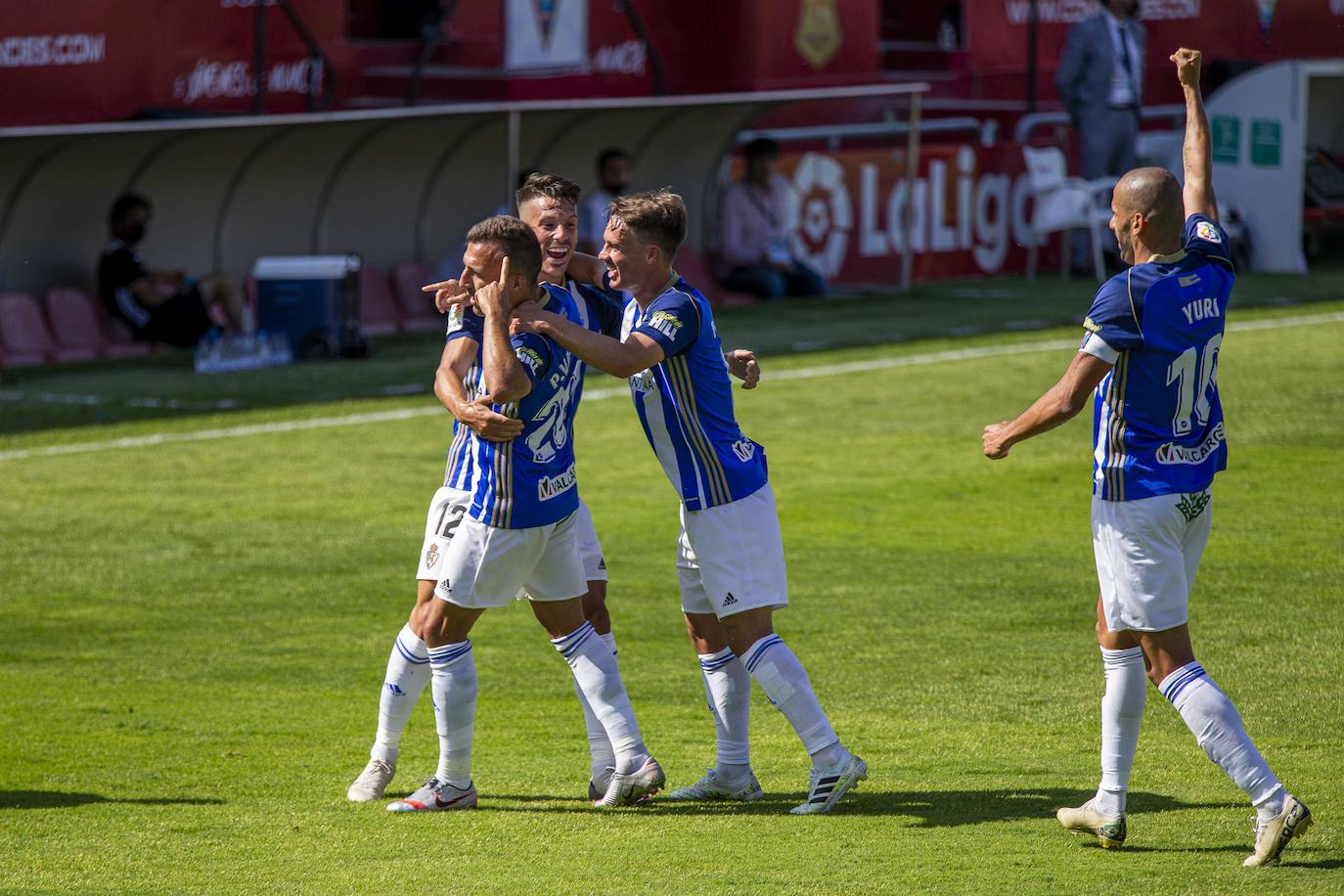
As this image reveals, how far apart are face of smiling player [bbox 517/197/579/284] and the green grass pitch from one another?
1.62m

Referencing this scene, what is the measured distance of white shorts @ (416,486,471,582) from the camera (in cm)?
560

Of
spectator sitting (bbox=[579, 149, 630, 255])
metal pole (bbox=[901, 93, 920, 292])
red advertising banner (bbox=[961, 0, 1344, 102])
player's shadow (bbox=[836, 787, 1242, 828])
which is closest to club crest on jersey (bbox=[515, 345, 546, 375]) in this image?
player's shadow (bbox=[836, 787, 1242, 828])

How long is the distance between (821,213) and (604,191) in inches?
161

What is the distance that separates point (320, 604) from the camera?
8.85 metres

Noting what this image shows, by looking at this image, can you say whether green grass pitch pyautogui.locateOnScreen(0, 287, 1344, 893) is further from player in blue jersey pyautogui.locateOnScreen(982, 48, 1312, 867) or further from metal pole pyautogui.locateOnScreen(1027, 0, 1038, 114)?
metal pole pyautogui.locateOnScreen(1027, 0, 1038, 114)

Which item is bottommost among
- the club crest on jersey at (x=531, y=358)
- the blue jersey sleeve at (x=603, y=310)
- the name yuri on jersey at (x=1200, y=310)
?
the club crest on jersey at (x=531, y=358)

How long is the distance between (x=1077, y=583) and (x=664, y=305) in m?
4.17

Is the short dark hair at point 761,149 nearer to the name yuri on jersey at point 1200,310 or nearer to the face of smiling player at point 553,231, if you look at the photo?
the face of smiling player at point 553,231

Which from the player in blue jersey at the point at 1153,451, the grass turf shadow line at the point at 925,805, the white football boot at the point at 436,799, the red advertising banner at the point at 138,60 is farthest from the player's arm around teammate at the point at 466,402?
the red advertising banner at the point at 138,60

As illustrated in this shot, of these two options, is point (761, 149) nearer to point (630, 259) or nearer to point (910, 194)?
point (910, 194)

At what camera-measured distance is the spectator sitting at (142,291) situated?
1688 cm

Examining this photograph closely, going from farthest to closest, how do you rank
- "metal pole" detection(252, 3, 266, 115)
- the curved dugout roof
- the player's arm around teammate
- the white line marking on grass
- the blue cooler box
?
1. "metal pole" detection(252, 3, 266, 115)
2. the curved dugout roof
3. the blue cooler box
4. the white line marking on grass
5. the player's arm around teammate

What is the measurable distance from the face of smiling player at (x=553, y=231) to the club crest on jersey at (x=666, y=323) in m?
0.55

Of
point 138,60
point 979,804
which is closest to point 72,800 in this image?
point 979,804
